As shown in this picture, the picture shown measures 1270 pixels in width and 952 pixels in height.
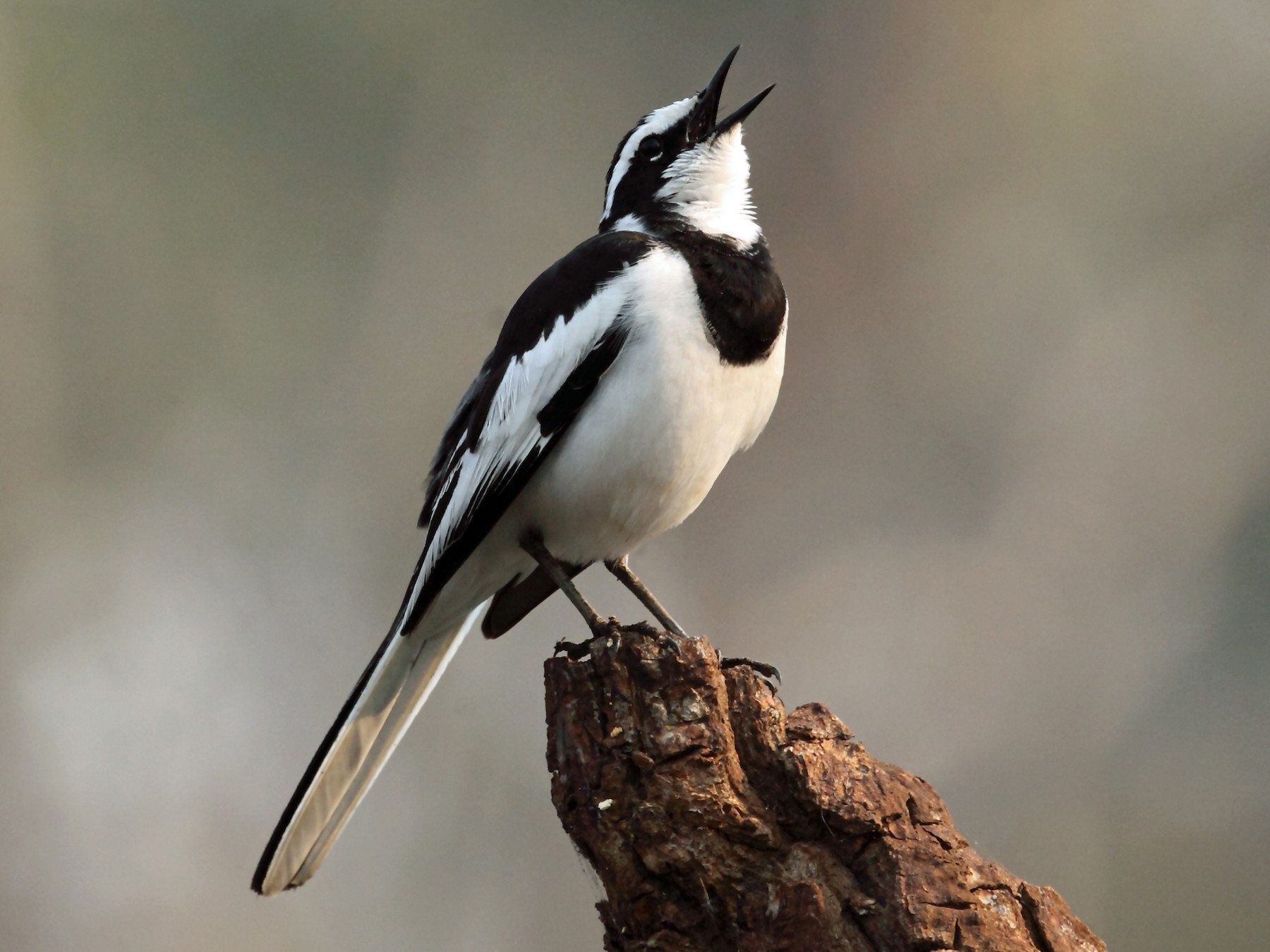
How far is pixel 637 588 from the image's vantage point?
449 centimetres

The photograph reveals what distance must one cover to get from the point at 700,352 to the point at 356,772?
1.83 m

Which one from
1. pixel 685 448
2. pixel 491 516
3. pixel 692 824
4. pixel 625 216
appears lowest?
pixel 692 824

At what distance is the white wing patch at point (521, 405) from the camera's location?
154 inches

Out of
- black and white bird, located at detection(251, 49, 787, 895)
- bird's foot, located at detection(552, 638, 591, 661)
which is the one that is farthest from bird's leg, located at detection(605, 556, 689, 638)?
bird's foot, located at detection(552, 638, 591, 661)

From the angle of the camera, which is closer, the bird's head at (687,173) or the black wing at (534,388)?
the black wing at (534,388)

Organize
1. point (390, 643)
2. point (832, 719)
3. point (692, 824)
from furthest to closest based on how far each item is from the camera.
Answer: point (390, 643) → point (832, 719) → point (692, 824)

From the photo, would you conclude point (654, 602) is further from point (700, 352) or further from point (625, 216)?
point (625, 216)

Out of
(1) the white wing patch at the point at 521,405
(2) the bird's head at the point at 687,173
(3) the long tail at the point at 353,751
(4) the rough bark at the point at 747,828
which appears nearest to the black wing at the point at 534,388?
(1) the white wing patch at the point at 521,405

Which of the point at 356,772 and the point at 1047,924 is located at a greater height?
the point at 356,772

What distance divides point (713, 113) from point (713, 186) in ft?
1.43

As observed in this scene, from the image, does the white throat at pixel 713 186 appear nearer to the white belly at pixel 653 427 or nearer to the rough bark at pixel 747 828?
the white belly at pixel 653 427

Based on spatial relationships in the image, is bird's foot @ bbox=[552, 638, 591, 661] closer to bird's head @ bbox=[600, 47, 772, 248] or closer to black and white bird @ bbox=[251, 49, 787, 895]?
black and white bird @ bbox=[251, 49, 787, 895]

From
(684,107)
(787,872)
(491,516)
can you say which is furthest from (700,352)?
(787,872)

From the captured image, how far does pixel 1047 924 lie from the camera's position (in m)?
2.73
